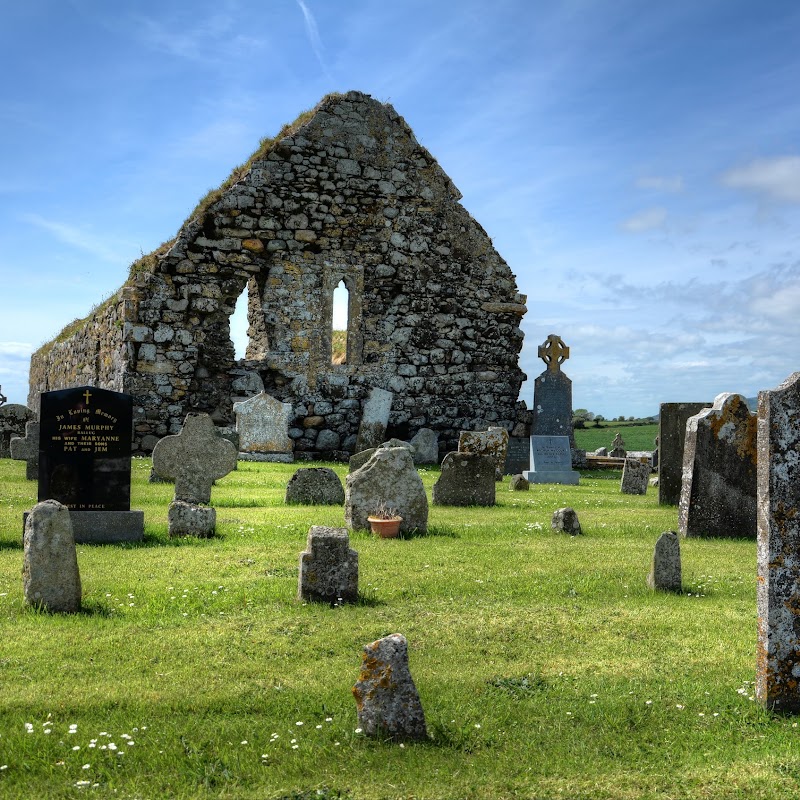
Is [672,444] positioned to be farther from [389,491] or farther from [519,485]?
[389,491]

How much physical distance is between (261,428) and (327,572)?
13111 millimetres

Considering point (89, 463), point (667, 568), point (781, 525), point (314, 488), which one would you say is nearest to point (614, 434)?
point (314, 488)

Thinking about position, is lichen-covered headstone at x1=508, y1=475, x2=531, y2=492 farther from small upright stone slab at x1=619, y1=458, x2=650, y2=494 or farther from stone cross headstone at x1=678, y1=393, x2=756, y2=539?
stone cross headstone at x1=678, y1=393, x2=756, y2=539

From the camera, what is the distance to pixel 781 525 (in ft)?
15.3

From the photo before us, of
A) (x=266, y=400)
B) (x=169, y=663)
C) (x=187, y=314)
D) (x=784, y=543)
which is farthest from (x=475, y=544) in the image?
(x=187, y=314)

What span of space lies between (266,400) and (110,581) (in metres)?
12.3

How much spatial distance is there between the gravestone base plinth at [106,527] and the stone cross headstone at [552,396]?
15364 millimetres

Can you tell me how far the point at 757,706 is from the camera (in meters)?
4.90

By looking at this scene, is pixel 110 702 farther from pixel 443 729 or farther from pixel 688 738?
pixel 688 738

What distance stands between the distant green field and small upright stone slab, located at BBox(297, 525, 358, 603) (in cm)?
2610

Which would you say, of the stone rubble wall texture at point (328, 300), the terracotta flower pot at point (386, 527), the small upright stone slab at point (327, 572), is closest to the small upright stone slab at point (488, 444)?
the stone rubble wall texture at point (328, 300)

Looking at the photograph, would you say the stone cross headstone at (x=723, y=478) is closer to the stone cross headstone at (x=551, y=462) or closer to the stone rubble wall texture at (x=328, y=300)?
the stone cross headstone at (x=551, y=462)

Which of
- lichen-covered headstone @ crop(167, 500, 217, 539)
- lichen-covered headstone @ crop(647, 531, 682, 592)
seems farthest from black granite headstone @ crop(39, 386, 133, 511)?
lichen-covered headstone @ crop(647, 531, 682, 592)

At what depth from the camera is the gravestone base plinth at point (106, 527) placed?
985 cm
